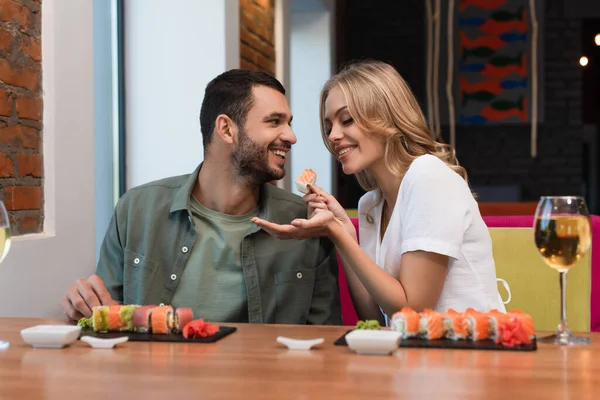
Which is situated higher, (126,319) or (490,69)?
(490,69)

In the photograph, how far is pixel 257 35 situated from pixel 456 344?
3.94 meters

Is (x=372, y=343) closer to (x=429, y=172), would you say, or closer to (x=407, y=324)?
(x=407, y=324)

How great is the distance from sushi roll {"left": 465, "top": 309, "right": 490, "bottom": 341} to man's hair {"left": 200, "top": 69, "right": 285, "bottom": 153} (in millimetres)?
1231

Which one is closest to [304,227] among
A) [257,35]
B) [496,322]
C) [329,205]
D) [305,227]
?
[305,227]

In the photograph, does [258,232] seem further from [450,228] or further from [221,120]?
[450,228]

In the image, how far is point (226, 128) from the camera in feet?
7.84

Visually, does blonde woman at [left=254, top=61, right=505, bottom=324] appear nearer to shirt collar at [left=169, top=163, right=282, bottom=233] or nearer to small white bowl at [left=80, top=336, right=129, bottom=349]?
shirt collar at [left=169, top=163, right=282, bottom=233]

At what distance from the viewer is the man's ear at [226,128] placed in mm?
2370

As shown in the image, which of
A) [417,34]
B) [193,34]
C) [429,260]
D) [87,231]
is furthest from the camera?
[417,34]

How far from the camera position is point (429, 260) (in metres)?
1.86

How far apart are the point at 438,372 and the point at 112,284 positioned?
4.31 feet

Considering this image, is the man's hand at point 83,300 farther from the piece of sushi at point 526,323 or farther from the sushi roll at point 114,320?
the piece of sushi at point 526,323

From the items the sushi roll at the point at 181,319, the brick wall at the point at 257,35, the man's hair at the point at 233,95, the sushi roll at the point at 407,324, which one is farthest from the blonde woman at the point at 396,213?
the brick wall at the point at 257,35

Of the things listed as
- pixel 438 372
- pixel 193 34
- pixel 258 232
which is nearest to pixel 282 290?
A: pixel 258 232
